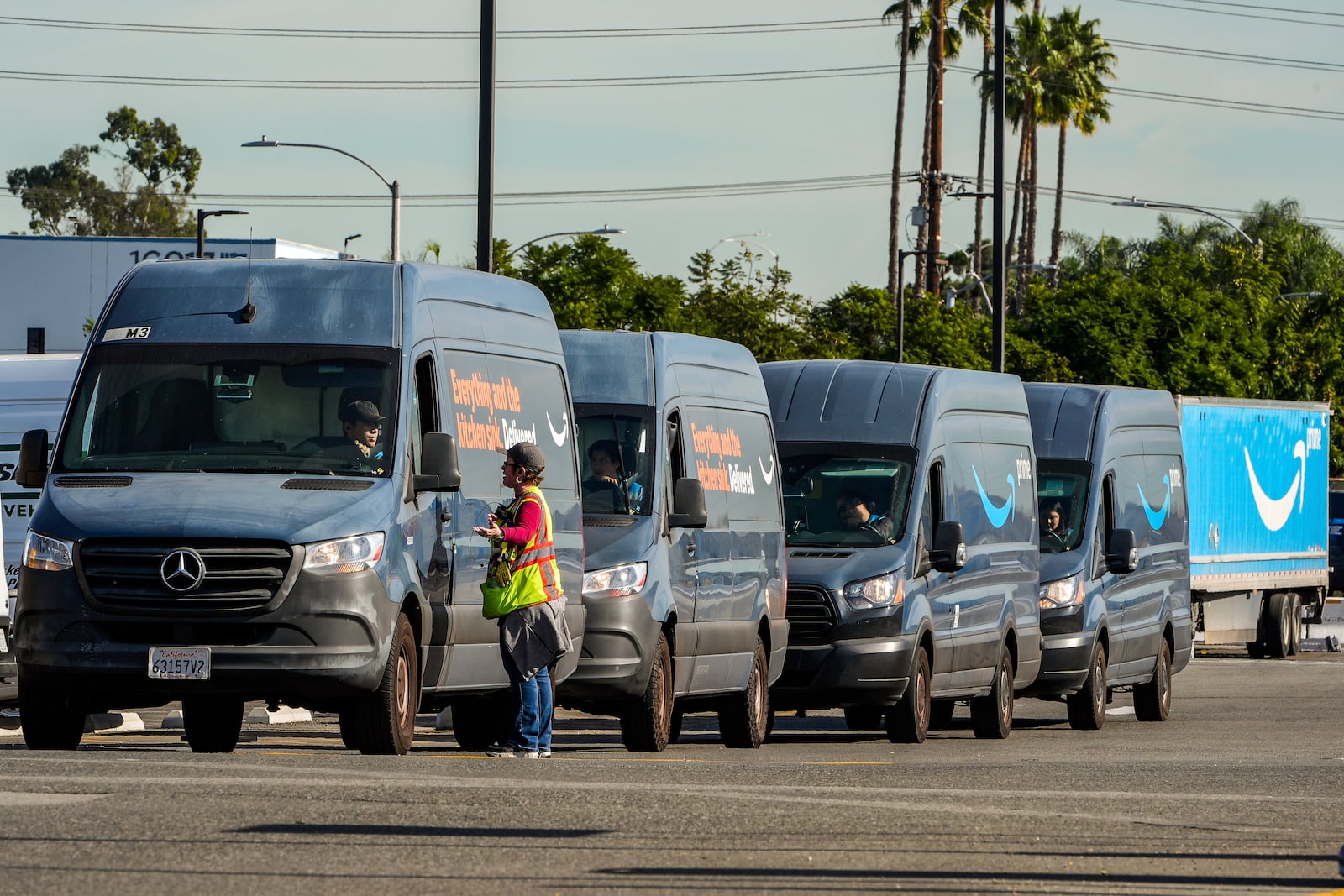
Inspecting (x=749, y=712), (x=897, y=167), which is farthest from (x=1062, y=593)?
(x=897, y=167)

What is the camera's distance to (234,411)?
12.9m

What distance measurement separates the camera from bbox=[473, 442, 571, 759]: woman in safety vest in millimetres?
13469

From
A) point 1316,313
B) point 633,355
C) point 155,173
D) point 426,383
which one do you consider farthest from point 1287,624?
point 155,173

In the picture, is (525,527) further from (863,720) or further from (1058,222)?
(1058,222)

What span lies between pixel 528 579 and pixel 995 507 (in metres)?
7.33

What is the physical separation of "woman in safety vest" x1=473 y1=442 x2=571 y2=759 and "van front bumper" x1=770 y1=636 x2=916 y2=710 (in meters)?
4.15

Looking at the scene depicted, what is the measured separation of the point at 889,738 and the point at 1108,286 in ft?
121

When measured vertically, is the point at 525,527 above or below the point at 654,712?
above

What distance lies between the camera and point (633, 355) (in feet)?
53.2

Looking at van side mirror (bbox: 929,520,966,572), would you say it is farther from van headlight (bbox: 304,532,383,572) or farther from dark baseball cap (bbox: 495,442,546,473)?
van headlight (bbox: 304,532,383,572)

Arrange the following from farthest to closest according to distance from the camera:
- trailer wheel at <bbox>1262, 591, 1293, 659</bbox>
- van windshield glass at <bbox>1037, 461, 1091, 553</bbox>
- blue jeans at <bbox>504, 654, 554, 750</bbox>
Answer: trailer wheel at <bbox>1262, 591, 1293, 659</bbox>, van windshield glass at <bbox>1037, 461, 1091, 553</bbox>, blue jeans at <bbox>504, 654, 554, 750</bbox>

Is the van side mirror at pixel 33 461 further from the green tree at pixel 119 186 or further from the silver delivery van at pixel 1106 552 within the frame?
the green tree at pixel 119 186

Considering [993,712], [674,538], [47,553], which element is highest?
[47,553]

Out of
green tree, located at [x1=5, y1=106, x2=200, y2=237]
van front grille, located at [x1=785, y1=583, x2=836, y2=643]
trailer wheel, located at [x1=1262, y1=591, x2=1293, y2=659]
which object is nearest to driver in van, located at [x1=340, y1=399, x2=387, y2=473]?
van front grille, located at [x1=785, y1=583, x2=836, y2=643]
